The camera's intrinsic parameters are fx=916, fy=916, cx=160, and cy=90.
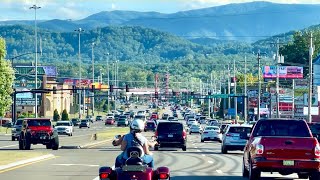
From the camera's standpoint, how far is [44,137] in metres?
53.3

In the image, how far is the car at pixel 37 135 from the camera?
52.6 meters

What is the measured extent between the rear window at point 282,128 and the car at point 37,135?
26568mm

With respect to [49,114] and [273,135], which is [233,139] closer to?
[273,135]

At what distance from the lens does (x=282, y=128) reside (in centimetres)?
2805

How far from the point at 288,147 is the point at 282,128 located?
210 cm

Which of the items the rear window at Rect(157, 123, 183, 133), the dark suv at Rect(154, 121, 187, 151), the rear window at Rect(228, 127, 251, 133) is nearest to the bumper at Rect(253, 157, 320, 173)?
the rear window at Rect(228, 127, 251, 133)

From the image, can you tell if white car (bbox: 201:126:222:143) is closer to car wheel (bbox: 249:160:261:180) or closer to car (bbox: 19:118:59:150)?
car (bbox: 19:118:59:150)

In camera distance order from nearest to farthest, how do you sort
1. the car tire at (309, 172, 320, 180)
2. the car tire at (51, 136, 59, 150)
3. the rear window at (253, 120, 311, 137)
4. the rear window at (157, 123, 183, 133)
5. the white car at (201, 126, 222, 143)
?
the car tire at (309, 172, 320, 180)
the rear window at (253, 120, 311, 137)
the rear window at (157, 123, 183, 133)
the car tire at (51, 136, 59, 150)
the white car at (201, 126, 222, 143)

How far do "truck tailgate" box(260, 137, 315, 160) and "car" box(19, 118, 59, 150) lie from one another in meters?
28.4

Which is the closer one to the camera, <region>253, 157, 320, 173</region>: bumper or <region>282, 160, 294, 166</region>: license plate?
<region>253, 157, 320, 173</region>: bumper

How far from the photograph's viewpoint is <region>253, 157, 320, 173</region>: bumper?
25.9 m

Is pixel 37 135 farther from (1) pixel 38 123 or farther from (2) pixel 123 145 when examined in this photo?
(2) pixel 123 145

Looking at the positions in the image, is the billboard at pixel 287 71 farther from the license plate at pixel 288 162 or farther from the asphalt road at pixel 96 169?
the license plate at pixel 288 162

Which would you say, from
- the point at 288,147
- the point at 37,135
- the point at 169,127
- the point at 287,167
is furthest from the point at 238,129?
the point at 288,147
